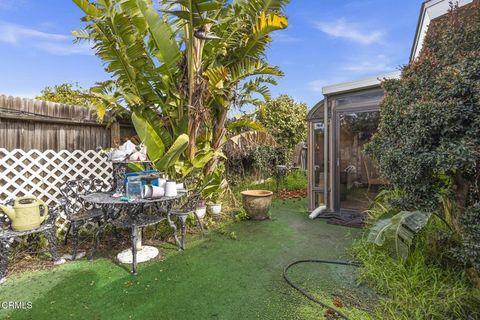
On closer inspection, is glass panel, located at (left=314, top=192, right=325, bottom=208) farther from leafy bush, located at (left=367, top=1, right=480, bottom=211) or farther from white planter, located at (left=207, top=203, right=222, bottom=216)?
leafy bush, located at (left=367, top=1, right=480, bottom=211)

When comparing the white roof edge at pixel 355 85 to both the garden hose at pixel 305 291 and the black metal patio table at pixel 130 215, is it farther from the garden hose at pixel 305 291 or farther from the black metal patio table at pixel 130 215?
the black metal patio table at pixel 130 215

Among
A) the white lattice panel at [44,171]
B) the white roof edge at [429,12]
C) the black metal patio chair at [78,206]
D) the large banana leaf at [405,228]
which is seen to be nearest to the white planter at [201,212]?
the black metal patio chair at [78,206]

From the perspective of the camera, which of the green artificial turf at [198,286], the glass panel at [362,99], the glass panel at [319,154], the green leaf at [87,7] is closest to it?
the green artificial turf at [198,286]

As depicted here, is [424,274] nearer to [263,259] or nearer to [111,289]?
[263,259]

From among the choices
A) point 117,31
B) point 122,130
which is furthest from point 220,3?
point 122,130

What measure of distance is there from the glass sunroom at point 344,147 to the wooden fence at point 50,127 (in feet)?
14.6

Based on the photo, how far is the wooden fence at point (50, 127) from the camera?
3217 mm

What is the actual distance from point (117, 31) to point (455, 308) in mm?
5178

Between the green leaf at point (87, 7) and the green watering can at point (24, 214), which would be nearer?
the green watering can at point (24, 214)

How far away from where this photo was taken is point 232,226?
477cm

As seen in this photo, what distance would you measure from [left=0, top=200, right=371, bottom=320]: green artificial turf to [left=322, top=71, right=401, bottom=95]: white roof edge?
10.0 ft

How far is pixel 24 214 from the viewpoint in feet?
9.57

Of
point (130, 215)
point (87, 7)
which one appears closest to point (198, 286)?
point (130, 215)

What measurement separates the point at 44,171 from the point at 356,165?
581 cm
